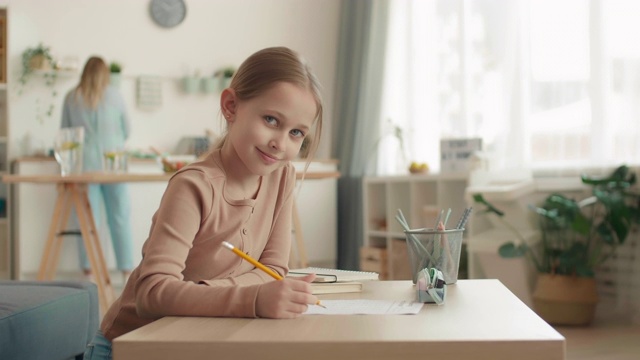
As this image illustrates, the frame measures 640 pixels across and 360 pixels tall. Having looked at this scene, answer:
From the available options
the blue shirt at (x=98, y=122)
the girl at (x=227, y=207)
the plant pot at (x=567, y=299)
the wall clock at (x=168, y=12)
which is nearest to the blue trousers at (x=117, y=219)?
the blue shirt at (x=98, y=122)

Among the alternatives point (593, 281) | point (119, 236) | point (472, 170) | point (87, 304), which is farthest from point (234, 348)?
point (119, 236)

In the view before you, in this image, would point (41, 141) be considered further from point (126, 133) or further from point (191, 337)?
point (191, 337)

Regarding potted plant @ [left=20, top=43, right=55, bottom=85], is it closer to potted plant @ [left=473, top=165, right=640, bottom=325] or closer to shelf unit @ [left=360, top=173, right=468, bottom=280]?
shelf unit @ [left=360, top=173, right=468, bottom=280]

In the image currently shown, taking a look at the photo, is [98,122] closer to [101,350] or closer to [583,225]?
[583,225]

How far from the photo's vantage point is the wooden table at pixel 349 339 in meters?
0.87

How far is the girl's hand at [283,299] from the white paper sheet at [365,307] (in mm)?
55

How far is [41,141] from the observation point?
548cm

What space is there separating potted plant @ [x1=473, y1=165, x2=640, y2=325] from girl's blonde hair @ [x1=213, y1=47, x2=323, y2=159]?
97.7 inches

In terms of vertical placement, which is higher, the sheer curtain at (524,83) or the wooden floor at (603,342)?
the sheer curtain at (524,83)

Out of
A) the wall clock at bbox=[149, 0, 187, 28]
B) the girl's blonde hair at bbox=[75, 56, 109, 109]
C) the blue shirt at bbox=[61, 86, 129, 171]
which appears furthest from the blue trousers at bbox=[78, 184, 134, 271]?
the wall clock at bbox=[149, 0, 187, 28]

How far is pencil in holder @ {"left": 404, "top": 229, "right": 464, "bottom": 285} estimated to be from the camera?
55.6 inches

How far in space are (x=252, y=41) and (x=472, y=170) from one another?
2323 millimetres

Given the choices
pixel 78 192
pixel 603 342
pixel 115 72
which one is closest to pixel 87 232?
pixel 78 192

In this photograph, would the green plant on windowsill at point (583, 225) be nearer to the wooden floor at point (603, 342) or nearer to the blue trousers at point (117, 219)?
the wooden floor at point (603, 342)
